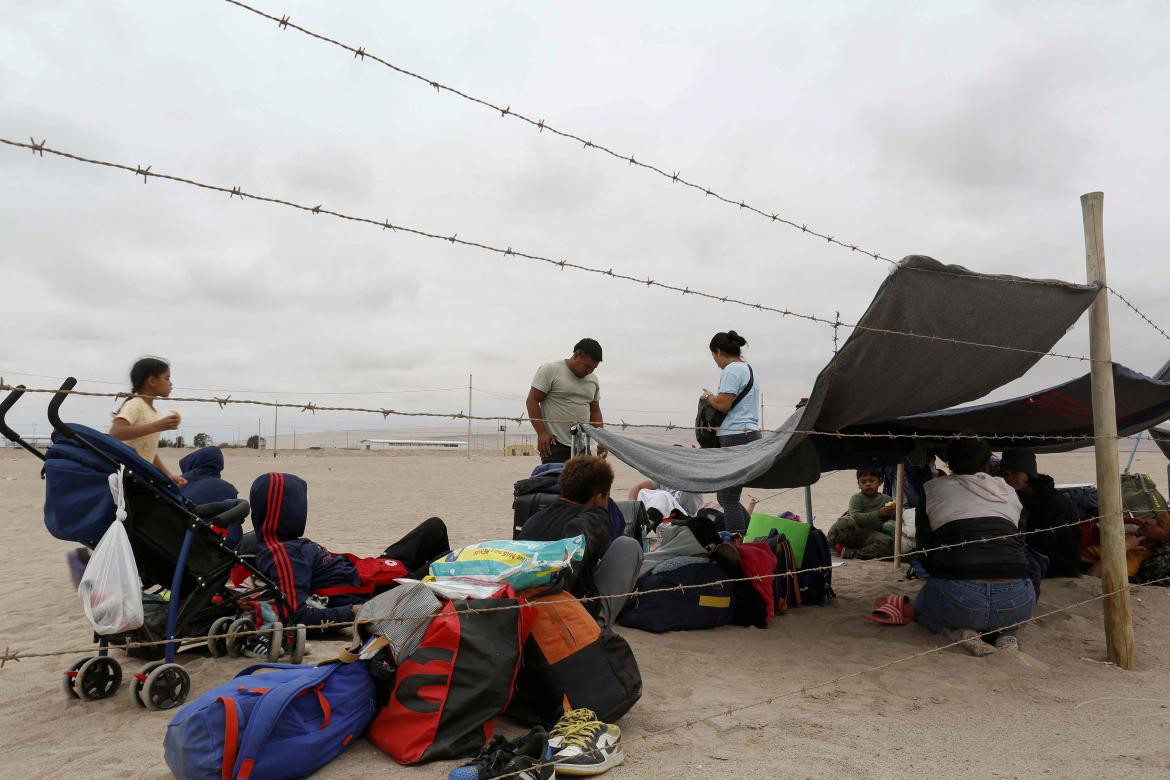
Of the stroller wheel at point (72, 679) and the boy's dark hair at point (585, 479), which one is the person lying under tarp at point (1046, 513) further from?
the stroller wheel at point (72, 679)

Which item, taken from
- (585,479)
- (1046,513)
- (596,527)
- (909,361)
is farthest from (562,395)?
(1046,513)

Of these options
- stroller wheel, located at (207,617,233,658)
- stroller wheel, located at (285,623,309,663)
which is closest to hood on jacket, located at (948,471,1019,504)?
stroller wheel, located at (285,623,309,663)

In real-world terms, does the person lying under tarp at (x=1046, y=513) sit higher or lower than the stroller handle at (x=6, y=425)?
lower

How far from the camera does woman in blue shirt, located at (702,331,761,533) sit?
4559 mm

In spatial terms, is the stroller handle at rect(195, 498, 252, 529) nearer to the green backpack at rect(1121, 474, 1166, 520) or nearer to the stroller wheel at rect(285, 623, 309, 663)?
the stroller wheel at rect(285, 623, 309, 663)

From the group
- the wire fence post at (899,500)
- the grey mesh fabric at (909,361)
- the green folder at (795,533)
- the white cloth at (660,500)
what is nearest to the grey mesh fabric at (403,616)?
the grey mesh fabric at (909,361)

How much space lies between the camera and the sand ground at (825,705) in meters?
2.40

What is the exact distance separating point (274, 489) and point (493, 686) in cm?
168

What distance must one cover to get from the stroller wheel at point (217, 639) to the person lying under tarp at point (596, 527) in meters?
1.42

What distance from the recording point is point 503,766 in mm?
2174

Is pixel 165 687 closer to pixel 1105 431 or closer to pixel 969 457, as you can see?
pixel 969 457

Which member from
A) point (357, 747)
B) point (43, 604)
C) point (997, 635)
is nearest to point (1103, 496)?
point (997, 635)

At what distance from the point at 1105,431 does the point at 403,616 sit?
3.72 m

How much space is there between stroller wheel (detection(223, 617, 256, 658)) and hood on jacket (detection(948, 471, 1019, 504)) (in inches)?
146
